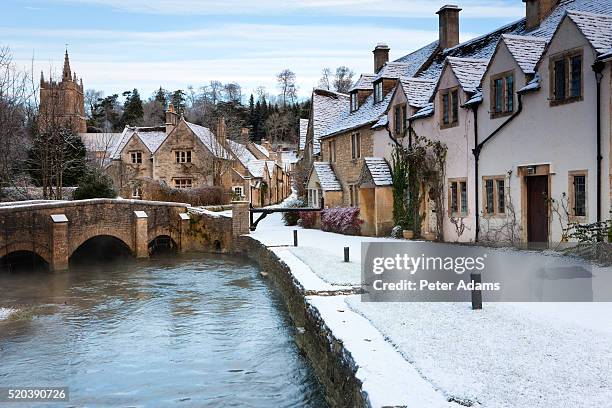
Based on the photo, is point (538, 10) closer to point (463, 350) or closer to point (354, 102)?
point (354, 102)

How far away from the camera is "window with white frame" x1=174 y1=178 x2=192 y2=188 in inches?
2056

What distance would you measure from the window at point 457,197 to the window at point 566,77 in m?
5.28

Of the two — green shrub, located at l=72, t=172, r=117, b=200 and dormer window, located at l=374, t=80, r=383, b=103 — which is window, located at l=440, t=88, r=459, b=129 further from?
green shrub, located at l=72, t=172, r=117, b=200

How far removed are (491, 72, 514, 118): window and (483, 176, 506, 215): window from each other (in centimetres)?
219

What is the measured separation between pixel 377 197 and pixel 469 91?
679cm

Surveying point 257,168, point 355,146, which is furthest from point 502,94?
point 257,168

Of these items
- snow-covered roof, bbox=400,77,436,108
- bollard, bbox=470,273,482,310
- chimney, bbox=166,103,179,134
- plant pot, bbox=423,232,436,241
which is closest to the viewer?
bollard, bbox=470,273,482,310

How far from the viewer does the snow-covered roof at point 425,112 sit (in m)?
21.8

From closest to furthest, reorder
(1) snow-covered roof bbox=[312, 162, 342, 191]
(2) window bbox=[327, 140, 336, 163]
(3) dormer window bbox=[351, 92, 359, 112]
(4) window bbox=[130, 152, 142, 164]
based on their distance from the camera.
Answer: (1) snow-covered roof bbox=[312, 162, 342, 191] < (2) window bbox=[327, 140, 336, 163] < (3) dormer window bbox=[351, 92, 359, 112] < (4) window bbox=[130, 152, 142, 164]

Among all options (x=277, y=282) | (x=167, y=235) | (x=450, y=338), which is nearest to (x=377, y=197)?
(x=277, y=282)

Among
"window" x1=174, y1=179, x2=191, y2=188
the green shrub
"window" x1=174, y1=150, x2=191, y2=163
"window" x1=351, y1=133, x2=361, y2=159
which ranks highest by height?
"window" x1=174, y1=150, x2=191, y2=163

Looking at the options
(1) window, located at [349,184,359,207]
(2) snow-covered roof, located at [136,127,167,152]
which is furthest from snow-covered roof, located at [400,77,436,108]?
(2) snow-covered roof, located at [136,127,167,152]

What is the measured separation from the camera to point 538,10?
68.8 ft

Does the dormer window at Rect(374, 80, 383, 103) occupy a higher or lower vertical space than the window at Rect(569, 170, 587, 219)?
higher
